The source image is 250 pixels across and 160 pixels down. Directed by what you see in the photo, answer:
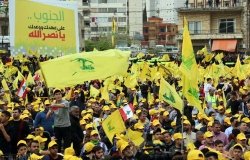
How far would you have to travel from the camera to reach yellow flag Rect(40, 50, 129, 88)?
37.4 feet

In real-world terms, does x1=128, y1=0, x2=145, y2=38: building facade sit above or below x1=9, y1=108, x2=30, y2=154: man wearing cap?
above

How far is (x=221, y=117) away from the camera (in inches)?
529

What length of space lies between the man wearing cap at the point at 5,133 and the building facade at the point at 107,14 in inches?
3674

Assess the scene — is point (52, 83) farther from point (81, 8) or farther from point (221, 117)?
point (81, 8)

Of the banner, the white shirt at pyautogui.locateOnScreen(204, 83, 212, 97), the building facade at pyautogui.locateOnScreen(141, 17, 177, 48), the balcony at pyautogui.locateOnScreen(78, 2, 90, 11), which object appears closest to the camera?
the white shirt at pyautogui.locateOnScreen(204, 83, 212, 97)

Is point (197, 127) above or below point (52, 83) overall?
below

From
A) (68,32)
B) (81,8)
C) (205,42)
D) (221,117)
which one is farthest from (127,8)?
(221,117)

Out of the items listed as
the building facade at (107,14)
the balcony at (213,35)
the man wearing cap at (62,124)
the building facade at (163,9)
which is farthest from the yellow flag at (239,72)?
the building facade at (107,14)

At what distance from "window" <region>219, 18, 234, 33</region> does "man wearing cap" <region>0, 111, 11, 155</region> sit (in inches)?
1943

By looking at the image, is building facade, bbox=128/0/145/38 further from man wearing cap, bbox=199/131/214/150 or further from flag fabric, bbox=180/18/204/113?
man wearing cap, bbox=199/131/214/150

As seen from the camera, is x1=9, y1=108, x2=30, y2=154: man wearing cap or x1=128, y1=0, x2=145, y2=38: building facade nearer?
x1=9, y1=108, x2=30, y2=154: man wearing cap

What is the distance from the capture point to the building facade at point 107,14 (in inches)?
4141

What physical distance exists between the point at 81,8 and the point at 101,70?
89.6m

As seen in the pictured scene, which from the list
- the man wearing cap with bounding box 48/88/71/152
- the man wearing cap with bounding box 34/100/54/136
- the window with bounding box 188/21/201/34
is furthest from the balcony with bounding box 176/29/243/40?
the man wearing cap with bounding box 48/88/71/152
